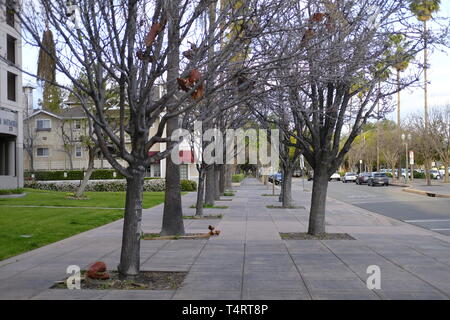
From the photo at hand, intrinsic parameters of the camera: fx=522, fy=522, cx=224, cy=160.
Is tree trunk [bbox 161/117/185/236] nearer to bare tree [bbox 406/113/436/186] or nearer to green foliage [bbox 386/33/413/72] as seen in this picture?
green foliage [bbox 386/33/413/72]

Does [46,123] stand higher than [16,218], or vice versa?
[46,123]

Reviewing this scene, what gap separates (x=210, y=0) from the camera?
26.5 ft

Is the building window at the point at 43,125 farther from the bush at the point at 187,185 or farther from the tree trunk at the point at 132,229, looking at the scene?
the tree trunk at the point at 132,229

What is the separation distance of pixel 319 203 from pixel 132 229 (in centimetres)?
658

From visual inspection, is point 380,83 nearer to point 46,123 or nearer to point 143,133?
point 143,133

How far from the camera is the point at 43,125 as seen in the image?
53781 millimetres

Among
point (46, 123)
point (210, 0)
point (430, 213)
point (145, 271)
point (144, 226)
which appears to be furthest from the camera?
point (46, 123)

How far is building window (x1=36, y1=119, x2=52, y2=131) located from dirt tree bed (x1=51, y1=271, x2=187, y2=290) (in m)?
48.2

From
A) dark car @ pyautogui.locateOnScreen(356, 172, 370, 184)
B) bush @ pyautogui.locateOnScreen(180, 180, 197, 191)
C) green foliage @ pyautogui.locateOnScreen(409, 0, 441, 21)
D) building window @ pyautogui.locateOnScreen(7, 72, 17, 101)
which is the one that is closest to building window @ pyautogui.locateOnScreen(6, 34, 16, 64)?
building window @ pyautogui.locateOnScreen(7, 72, 17, 101)

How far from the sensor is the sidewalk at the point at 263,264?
7.22 m

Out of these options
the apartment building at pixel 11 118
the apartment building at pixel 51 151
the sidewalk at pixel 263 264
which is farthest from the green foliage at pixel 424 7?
the apartment building at pixel 51 151

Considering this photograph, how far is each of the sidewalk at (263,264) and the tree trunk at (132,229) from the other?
0.78m

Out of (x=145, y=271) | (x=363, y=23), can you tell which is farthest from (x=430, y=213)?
(x=145, y=271)

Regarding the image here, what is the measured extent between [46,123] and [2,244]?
44.5 m
